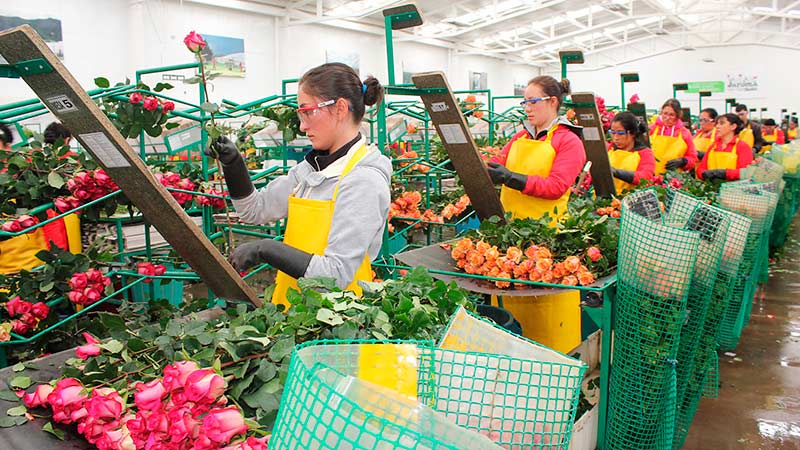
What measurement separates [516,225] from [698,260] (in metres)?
0.74

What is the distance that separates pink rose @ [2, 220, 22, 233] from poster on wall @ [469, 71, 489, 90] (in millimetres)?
20951

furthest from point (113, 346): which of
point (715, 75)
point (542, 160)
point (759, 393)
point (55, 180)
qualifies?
point (715, 75)

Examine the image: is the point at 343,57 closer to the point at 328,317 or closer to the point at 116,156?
the point at 116,156

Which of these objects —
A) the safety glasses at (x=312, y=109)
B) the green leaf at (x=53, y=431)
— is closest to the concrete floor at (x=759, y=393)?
the safety glasses at (x=312, y=109)

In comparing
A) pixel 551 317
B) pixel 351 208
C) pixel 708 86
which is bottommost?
pixel 551 317

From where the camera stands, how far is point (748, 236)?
381 cm

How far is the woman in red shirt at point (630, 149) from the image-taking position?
457cm


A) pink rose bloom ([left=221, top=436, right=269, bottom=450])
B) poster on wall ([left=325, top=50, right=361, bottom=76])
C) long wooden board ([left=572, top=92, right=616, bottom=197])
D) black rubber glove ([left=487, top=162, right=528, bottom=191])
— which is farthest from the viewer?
poster on wall ([left=325, top=50, right=361, bottom=76])

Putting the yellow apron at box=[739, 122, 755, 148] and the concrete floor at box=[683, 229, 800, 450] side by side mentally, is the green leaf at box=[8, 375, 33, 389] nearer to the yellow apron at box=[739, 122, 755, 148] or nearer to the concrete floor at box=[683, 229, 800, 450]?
the concrete floor at box=[683, 229, 800, 450]

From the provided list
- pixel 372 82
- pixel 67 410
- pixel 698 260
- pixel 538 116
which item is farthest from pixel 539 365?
pixel 538 116

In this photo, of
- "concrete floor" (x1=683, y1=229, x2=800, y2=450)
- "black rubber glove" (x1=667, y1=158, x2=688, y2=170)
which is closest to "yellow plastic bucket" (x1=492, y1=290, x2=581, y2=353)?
"concrete floor" (x1=683, y1=229, x2=800, y2=450)

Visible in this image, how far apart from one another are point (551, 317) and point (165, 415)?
223 centimetres

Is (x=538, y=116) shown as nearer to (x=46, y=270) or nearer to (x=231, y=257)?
(x=231, y=257)

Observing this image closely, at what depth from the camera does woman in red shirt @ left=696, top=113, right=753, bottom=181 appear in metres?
6.11
